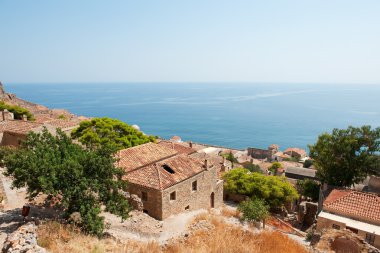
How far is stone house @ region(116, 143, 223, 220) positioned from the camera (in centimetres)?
1917

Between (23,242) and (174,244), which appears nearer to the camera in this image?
(23,242)

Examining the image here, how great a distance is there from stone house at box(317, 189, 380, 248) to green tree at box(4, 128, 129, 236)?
1346 centimetres

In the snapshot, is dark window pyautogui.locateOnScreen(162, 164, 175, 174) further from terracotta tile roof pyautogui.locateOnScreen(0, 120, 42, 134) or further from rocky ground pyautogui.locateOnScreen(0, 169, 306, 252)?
terracotta tile roof pyautogui.locateOnScreen(0, 120, 42, 134)

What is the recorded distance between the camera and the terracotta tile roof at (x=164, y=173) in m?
19.5

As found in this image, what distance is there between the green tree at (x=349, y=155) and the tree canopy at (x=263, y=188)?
429cm

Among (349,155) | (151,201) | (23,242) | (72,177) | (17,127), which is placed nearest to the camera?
(23,242)

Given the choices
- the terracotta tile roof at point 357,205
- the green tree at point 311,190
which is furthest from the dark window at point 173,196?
the green tree at point 311,190

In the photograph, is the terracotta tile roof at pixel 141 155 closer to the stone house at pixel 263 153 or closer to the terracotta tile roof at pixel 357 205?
the terracotta tile roof at pixel 357 205

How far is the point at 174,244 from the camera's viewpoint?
11.8m

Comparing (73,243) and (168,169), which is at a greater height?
(73,243)

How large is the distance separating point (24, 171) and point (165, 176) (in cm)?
1020

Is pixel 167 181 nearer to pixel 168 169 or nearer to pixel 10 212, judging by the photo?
pixel 168 169

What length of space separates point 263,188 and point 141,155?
12.2 m

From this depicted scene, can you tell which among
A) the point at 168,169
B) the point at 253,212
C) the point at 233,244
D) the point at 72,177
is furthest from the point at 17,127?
the point at 233,244
